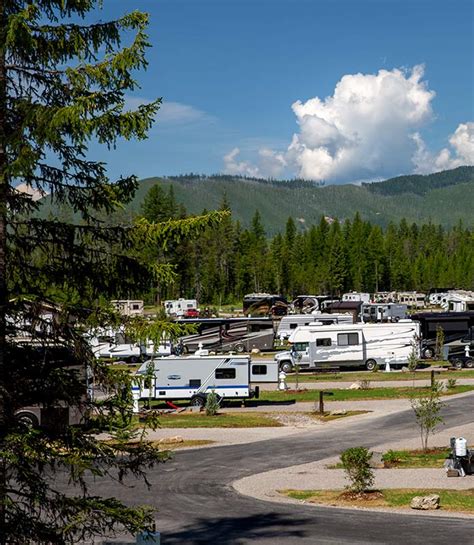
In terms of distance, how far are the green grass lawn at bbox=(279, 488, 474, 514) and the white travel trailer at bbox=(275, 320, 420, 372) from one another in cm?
3031

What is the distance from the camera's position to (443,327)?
55.3 meters

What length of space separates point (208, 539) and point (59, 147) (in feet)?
32.8

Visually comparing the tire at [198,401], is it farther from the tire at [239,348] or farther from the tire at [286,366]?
the tire at [239,348]

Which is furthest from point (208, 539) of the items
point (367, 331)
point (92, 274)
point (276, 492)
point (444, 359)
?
point (444, 359)

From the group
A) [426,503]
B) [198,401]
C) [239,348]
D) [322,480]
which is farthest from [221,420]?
[239,348]

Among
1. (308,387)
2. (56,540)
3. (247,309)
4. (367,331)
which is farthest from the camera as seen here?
(247,309)

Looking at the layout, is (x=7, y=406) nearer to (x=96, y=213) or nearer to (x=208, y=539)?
(x=96, y=213)

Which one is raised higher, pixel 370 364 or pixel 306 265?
pixel 306 265

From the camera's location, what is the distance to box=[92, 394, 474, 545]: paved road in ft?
54.6

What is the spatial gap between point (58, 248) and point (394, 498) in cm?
1274

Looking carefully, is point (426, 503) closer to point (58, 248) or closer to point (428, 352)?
point (58, 248)

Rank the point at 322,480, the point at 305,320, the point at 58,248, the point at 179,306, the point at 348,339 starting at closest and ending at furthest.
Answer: the point at 58,248
the point at 322,480
the point at 348,339
the point at 305,320
the point at 179,306

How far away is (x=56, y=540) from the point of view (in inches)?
402

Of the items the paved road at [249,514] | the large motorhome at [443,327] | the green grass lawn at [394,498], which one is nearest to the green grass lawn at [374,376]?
the large motorhome at [443,327]
